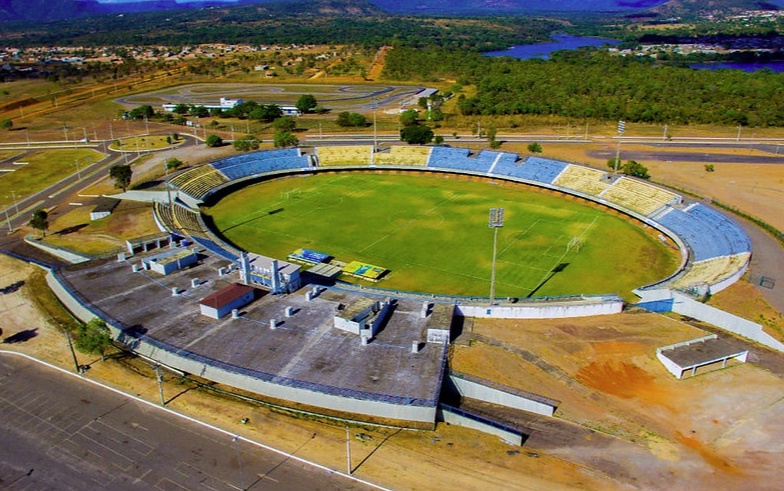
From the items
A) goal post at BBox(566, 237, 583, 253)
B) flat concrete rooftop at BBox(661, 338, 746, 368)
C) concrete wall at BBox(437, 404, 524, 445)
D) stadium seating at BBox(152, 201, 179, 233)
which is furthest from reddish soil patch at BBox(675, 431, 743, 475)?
stadium seating at BBox(152, 201, 179, 233)

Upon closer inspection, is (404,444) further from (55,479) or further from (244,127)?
(244,127)

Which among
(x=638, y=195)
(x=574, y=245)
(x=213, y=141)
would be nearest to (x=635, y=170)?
(x=638, y=195)

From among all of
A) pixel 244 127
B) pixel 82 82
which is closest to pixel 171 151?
pixel 244 127

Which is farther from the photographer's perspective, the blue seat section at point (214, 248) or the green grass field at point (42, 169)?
the green grass field at point (42, 169)

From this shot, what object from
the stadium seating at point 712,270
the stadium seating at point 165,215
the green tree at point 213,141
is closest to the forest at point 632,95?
the green tree at point 213,141

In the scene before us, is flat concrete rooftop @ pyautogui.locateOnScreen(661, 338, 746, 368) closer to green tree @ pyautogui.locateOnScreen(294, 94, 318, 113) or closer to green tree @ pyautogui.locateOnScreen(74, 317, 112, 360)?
green tree @ pyautogui.locateOnScreen(74, 317, 112, 360)

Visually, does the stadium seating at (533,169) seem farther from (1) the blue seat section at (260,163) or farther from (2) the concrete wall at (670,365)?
(2) the concrete wall at (670,365)
